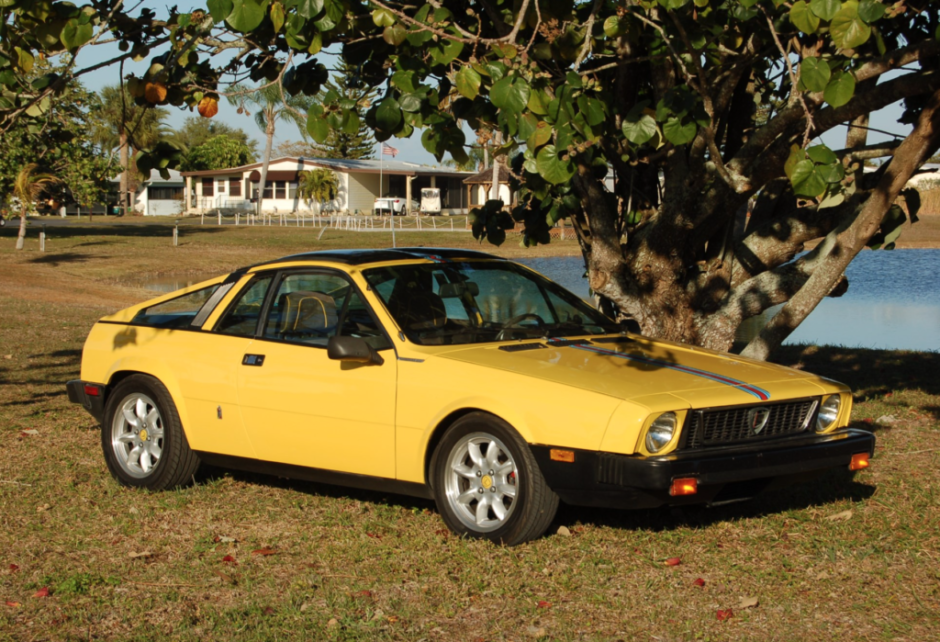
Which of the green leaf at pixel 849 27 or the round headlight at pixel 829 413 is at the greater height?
the green leaf at pixel 849 27

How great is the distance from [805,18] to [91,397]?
199 inches

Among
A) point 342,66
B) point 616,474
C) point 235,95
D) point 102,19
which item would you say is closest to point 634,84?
point 342,66

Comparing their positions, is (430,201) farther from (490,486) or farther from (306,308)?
(490,486)

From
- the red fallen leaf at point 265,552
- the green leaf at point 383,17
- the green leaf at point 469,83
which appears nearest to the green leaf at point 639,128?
the green leaf at point 469,83

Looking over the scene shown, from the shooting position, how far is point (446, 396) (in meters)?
5.58

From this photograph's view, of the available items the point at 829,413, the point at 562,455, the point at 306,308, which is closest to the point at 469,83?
the point at 306,308

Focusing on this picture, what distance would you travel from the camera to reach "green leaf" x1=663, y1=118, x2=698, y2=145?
6746 mm

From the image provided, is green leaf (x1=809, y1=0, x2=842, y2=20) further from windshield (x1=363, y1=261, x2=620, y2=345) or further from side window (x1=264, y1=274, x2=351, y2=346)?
side window (x1=264, y1=274, x2=351, y2=346)

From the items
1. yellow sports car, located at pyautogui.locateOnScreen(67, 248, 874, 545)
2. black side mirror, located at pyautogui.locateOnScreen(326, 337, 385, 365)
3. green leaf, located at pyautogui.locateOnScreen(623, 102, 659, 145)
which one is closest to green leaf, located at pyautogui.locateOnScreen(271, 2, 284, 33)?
yellow sports car, located at pyautogui.locateOnScreen(67, 248, 874, 545)

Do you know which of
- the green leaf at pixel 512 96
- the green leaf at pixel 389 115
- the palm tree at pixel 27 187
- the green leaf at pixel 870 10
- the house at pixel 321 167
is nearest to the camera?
the green leaf at pixel 870 10

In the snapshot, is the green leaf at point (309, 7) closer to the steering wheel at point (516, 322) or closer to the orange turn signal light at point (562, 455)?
the steering wheel at point (516, 322)

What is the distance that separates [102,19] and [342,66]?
203 cm

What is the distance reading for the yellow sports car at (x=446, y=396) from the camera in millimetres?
5164

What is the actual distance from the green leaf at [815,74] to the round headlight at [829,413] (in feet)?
5.47
